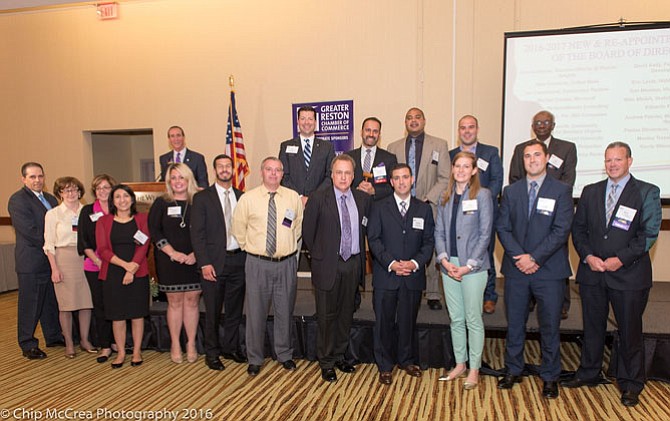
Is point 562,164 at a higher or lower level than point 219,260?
higher

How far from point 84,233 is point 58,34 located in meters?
4.95

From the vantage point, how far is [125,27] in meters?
7.01

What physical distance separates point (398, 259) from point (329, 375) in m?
0.99

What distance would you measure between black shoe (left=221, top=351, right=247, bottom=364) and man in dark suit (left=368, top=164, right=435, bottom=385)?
1133 millimetres

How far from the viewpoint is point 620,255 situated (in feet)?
9.84

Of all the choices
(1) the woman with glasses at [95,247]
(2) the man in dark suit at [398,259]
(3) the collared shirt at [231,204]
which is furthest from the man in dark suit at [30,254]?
(2) the man in dark suit at [398,259]

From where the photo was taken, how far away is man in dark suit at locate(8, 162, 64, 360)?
4156 millimetres

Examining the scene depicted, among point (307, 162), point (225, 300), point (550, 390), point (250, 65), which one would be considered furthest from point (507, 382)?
point (250, 65)

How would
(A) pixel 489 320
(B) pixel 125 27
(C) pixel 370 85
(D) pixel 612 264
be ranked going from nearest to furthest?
(D) pixel 612 264 < (A) pixel 489 320 < (C) pixel 370 85 < (B) pixel 125 27

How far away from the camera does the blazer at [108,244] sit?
3.73m

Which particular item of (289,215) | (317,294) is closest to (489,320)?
(317,294)

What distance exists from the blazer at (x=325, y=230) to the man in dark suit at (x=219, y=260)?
2.08 feet

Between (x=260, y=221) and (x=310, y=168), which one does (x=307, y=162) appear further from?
(x=260, y=221)

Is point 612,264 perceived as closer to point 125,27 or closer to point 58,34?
point 125,27
